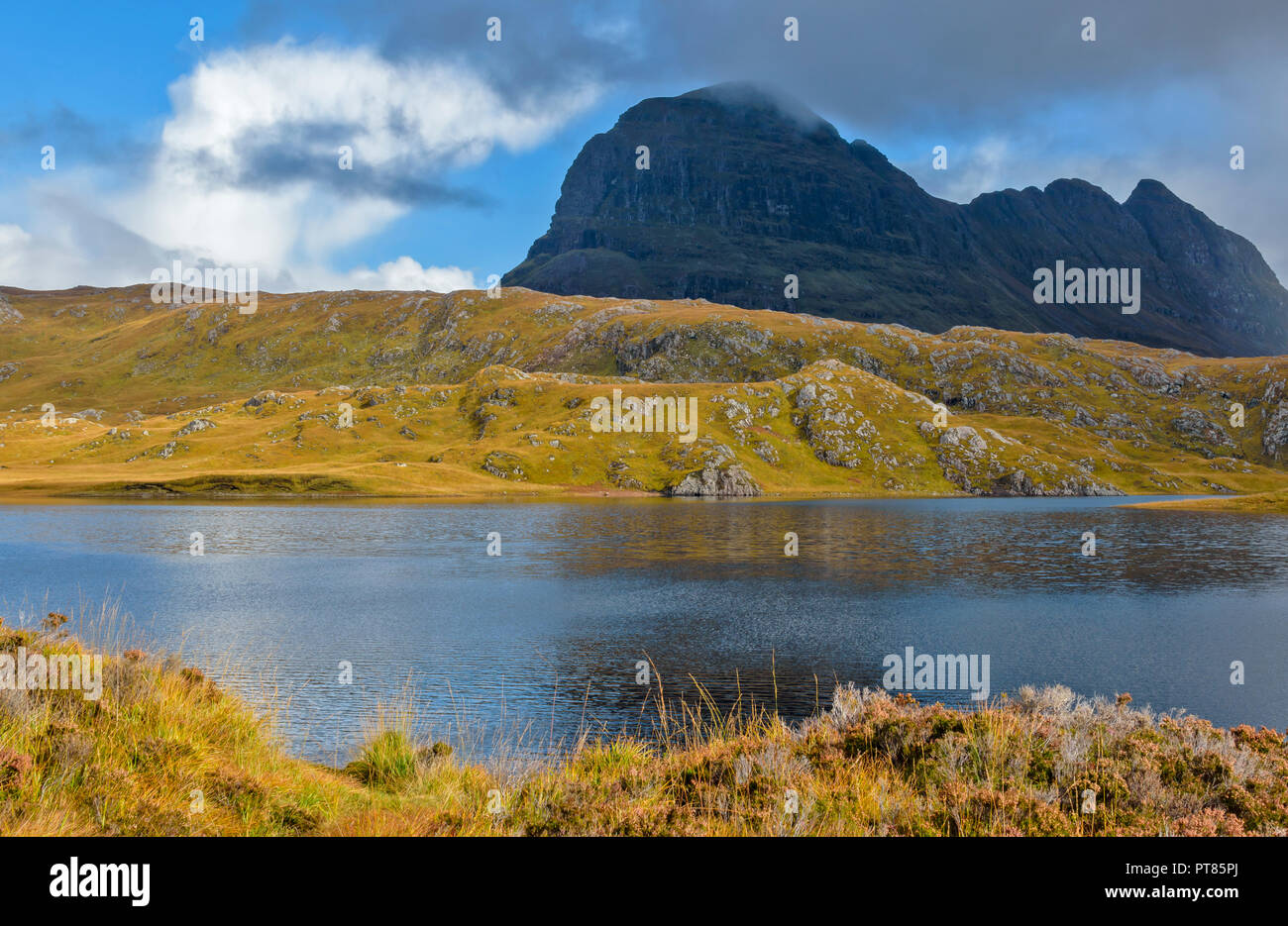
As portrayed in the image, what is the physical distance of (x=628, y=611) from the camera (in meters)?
54.8

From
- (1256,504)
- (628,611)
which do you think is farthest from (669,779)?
(1256,504)

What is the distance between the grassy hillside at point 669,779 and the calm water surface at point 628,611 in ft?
33.3

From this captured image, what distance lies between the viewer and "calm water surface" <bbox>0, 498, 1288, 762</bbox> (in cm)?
3450

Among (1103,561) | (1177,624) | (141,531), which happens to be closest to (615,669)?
(1177,624)

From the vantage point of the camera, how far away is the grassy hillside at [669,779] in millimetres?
11133

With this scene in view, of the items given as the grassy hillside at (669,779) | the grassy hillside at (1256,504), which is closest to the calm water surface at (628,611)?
the grassy hillside at (669,779)

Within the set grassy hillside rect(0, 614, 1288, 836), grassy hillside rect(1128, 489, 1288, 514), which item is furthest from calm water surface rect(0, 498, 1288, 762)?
grassy hillside rect(1128, 489, 1288, 514)

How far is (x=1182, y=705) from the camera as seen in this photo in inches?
1288

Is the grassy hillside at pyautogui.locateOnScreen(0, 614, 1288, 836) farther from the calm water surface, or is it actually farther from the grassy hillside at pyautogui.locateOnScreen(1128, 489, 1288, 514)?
the grassy hillside at pyautogui.locateOnScreen(1128, 489, 1288, 514)

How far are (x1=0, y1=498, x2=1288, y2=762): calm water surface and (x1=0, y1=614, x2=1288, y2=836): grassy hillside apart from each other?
10.1m

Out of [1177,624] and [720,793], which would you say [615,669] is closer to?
[720,793]

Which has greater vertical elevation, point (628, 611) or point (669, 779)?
point (669, 779)

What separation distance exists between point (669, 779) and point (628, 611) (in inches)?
1605

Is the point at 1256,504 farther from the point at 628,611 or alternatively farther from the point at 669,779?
the point at 669,779
